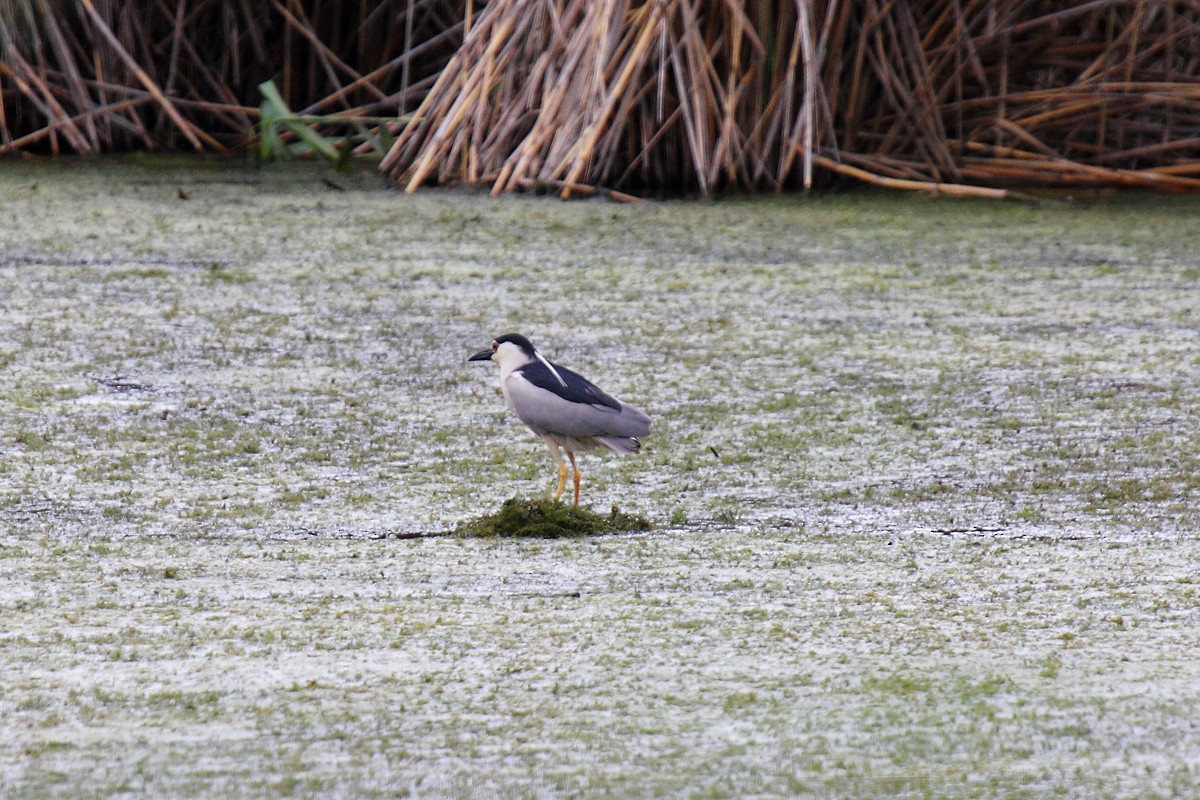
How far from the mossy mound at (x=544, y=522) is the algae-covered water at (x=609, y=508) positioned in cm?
3

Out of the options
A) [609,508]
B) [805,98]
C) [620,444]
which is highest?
[805,98]

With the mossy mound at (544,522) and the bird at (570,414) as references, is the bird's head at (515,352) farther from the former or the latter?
the mossy mound at (544,522)

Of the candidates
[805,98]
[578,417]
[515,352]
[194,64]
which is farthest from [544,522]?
[194,64]

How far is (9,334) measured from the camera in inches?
142

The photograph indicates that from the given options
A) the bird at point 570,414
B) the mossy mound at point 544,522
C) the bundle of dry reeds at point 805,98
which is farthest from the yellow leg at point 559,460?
the bundle of dry reeds at point 805,98

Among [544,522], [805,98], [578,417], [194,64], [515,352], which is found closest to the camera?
[544,522]

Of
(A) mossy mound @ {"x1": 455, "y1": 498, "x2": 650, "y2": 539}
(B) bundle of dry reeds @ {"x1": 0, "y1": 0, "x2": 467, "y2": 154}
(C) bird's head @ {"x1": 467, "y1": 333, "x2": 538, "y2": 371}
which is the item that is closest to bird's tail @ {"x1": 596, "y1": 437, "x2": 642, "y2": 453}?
(A) mossy mound @ {"x1": 455, "y1": 498, "x2": 650, "y2": 539}

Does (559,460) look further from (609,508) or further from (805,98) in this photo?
(805,98)

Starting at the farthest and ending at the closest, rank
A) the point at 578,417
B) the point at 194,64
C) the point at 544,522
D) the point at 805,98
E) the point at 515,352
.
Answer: the point at 194,64, the point at 805,98, the point at 515,352, the point at 578,417, the point at 544,522

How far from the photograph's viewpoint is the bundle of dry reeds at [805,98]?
5.04m

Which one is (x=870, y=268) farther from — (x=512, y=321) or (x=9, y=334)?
(x=9, y=334)

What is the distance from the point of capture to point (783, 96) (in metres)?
5.09

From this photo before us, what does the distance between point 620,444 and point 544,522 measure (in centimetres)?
22

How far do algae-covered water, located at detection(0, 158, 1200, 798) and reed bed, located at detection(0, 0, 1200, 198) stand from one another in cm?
43
